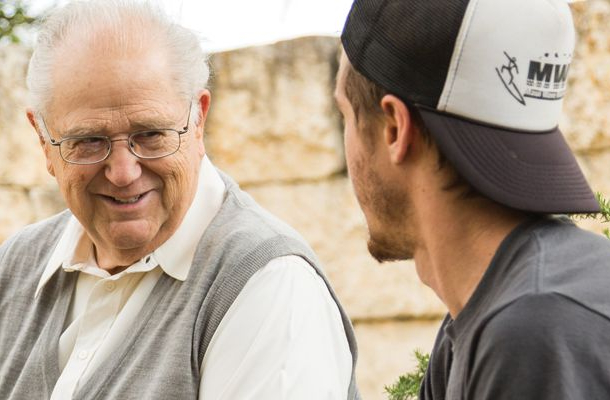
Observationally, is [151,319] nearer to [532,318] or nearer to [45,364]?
[45,364]

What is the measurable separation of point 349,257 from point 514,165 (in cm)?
261

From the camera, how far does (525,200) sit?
1.52 m

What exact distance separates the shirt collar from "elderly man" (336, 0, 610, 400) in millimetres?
788

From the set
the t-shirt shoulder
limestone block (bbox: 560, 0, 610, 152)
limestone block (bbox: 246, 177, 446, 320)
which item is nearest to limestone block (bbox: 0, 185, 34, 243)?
limestone block (bbox: 246, 177, 446, 320)

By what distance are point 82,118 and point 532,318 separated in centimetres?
135

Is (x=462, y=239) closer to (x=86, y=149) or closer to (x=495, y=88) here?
(x=495, y=88)

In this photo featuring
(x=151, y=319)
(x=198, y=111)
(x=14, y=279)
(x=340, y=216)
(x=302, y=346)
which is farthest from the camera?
(x=340, y=216)

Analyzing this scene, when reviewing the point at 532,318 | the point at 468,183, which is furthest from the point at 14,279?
the point at 532,318

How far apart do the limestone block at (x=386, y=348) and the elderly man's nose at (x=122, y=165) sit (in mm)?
1984

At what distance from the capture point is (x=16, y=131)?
172 inches

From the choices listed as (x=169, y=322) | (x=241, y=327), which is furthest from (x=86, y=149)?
(x=241, y=327)

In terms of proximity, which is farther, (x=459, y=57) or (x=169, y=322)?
(x=169, y=322)

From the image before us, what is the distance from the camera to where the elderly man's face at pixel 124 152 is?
93.0 inches

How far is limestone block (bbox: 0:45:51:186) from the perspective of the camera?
4.36 meters
